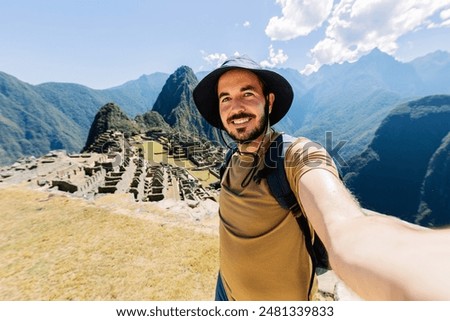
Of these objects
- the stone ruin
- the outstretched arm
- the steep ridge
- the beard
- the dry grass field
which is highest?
the beard

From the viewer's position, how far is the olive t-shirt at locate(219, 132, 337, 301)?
1.92m

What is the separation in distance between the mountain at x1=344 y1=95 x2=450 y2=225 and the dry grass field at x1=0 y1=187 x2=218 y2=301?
113702mm

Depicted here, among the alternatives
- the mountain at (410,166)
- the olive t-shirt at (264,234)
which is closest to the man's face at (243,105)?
the olive t-shirt at (264,234)

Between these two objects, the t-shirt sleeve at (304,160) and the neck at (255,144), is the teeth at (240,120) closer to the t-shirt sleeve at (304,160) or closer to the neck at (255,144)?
the neck at (255,144)

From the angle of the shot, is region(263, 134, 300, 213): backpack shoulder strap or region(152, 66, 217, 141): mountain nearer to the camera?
region(263, 134, 300, 213): backpack shoulder strap

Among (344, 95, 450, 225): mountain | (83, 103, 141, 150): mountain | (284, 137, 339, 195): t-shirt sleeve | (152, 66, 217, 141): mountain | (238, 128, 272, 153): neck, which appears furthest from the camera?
(152, 66, 217, 141): mountain

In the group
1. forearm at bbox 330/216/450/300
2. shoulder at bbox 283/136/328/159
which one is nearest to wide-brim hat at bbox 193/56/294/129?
shoulder at bbox 283/136/328/159

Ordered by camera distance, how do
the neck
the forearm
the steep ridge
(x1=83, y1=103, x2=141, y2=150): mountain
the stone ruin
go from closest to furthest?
the forearm
the neck
the stone ruin
the steep ridge
(x1=83, y1=103, x2=141, y2=150): mountain

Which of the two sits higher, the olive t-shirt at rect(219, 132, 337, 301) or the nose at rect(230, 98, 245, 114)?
the nose at rect(230, 98, 245, 114)

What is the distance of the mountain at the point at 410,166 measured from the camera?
111 m

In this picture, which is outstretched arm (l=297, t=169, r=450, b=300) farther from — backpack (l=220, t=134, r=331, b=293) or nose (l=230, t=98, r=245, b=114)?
nose (l=230, t=98, r=245, b=114)

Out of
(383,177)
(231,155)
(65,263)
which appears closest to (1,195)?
(65,263)

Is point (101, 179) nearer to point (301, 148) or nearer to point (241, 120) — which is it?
point (241, 120)

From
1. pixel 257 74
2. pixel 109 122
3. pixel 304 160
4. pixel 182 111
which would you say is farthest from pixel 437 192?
pixel 182 111
